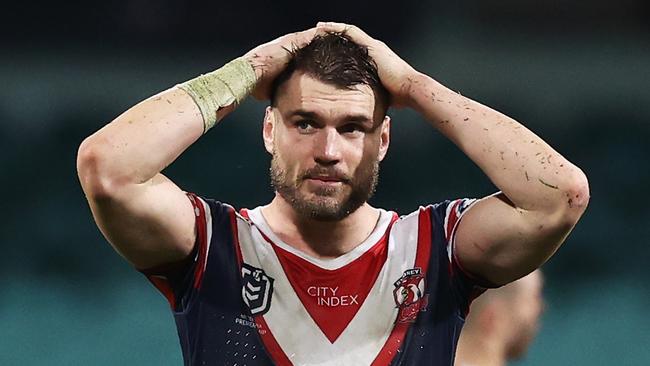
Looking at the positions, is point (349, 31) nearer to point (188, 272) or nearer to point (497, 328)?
point (188, 272)

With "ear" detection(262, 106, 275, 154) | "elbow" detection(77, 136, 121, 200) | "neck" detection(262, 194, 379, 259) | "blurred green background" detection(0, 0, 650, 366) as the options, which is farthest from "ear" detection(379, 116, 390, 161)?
"blurred green background" detection(0, 0, 650, 366)

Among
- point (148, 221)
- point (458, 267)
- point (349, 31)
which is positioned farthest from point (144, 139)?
point (458, 267)

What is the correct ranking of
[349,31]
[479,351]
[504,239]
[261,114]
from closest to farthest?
[504,239], [349,31], [479,351], [261,114]

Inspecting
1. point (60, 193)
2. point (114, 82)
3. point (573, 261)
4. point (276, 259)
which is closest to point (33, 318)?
point (60, 193)

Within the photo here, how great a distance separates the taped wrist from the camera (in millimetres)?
2494

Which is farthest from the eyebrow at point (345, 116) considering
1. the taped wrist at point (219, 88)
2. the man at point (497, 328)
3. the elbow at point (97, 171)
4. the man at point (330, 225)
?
the man at point (497, 328)

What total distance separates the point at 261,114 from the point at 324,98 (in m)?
3.19

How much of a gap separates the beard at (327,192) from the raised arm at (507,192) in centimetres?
19

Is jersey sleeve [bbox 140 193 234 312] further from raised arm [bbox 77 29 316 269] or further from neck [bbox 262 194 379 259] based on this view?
neck [bbox 262 194 379 259]

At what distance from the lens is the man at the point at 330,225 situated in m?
2.41

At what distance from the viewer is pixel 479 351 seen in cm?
341

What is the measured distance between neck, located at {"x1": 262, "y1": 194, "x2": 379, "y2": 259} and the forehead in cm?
22

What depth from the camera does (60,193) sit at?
5.45m

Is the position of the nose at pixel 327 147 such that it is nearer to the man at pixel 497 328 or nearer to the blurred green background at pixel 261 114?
the man at pixel 497 328
